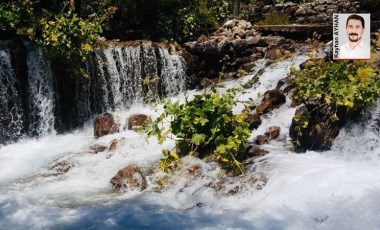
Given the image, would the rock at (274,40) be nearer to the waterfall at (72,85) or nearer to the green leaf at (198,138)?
the waterfall at (72,85)

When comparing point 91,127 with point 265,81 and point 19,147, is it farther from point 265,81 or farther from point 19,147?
point 265,81

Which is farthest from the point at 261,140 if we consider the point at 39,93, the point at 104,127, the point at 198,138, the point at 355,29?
the point at 39,93

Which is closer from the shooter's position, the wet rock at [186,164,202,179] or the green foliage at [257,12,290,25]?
the wet rock at [186,164,202,179]

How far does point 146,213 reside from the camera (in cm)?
631

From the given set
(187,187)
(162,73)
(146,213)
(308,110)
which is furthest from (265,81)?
(146,213)

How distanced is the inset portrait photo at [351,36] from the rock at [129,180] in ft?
11.1

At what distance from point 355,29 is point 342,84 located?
97 centimetres

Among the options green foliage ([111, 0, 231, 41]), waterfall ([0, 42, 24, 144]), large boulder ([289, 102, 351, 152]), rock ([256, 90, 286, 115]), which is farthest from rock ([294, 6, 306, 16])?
A: waterfall ([0, 42, 24, 144])

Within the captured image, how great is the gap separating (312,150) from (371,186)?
5.69ft

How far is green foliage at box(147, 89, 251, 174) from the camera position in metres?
7.19

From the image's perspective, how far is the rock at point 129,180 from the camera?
709 centimetres

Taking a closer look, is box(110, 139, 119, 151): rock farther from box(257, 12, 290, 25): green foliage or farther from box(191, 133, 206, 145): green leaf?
box(257, 12, 290, 25): green foliage

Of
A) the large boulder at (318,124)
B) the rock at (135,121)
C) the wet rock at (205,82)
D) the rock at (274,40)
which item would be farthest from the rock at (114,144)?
the rock at (274,40)

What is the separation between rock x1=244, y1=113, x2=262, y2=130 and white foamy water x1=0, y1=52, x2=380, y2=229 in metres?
0.59
